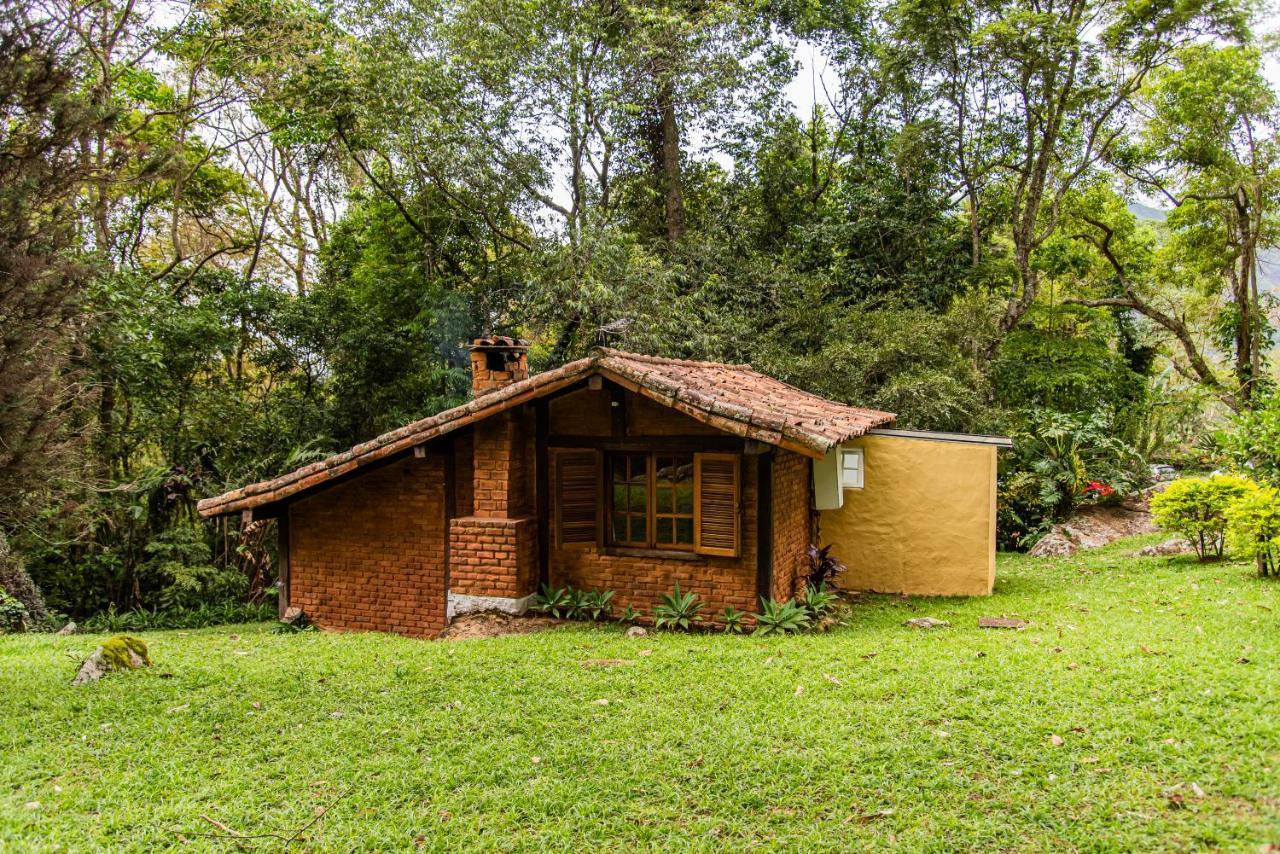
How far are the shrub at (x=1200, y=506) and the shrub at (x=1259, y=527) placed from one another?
596 millimetres

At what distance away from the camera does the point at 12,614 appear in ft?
34.9

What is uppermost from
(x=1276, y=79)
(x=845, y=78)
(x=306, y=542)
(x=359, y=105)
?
(x=845, y=78)

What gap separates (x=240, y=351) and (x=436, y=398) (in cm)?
419

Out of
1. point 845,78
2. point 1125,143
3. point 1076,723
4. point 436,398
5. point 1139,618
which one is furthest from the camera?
point 845,78

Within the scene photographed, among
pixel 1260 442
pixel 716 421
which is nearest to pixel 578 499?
pixel 716 421

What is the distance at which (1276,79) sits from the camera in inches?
693

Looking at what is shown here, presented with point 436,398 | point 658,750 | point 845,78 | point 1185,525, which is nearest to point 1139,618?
point 1185,525

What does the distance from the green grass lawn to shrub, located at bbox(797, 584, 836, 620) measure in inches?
50.5

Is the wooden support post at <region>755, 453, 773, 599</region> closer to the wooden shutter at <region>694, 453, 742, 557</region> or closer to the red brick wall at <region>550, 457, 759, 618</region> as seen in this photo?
the red brick wall at <region>550, 457, 759, 618</region>

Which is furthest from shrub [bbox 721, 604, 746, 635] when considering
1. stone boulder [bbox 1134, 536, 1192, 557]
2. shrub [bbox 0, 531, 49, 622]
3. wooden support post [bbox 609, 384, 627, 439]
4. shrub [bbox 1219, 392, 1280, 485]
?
shrub [bbox 0, 531, 49, 622]

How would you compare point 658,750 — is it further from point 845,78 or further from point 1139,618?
point 845,78

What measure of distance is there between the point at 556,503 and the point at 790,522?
2861 millimetres

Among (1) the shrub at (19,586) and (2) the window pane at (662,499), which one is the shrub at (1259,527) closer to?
(2) the window pane at (662,499)

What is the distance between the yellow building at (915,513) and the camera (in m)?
10.4
